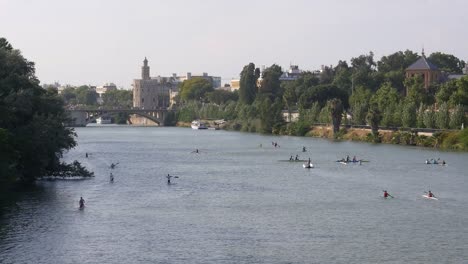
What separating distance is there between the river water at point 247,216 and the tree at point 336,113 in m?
58.9

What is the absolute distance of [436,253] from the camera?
5097cm

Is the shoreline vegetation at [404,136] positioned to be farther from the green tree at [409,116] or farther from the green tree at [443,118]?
the green tree at [409,116]

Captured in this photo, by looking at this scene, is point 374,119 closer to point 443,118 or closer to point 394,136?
point 394,136

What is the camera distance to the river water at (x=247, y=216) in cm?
5106

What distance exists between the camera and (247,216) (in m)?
63.2

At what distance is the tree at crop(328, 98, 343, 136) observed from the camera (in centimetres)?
16288

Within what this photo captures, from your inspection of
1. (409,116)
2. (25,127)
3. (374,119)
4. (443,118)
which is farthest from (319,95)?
(25,127)

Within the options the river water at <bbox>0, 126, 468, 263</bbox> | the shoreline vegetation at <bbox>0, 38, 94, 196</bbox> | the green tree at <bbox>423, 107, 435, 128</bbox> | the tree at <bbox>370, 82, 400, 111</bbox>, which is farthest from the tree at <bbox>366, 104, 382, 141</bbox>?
the shoreline vegetation at <bbox>0, 38, 94, 196</bbox>

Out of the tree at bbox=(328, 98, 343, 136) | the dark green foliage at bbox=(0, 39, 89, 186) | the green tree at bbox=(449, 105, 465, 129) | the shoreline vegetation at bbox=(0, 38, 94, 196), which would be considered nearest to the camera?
the shoreline vegetation at bbox=(0, 38, 94, 196)

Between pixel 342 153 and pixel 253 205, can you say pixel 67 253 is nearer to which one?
pixel 253 205

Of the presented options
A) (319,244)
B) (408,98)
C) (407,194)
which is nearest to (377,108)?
(408,98)

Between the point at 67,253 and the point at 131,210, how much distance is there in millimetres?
15275

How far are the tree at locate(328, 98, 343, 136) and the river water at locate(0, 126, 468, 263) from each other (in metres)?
58.9

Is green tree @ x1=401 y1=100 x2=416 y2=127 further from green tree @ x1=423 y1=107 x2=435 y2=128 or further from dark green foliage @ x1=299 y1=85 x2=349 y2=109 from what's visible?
dark green foliage @ x1=299 y1=85 x2=349 y2=109
